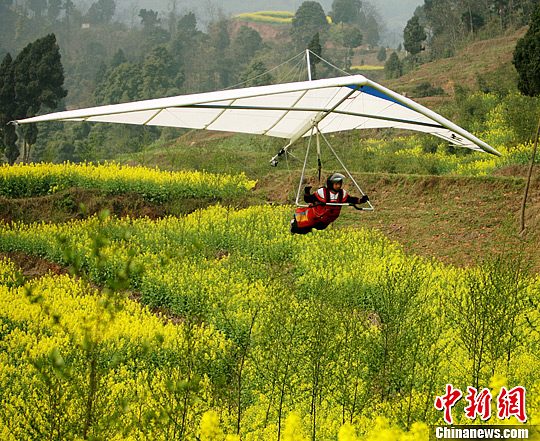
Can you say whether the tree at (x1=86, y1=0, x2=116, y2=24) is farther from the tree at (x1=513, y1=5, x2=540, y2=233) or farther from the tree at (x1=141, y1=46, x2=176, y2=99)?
the tree at (x1=513, y1=5, x2=540, y2=233)

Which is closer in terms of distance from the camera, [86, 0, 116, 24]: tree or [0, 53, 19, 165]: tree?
[0, 53, 19, 165]: tree

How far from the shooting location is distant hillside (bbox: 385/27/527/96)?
38.8 m

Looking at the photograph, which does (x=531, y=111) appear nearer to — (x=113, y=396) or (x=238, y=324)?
(x=238, y=324)

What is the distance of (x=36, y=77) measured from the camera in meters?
39.3

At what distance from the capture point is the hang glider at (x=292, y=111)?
826 centimetres

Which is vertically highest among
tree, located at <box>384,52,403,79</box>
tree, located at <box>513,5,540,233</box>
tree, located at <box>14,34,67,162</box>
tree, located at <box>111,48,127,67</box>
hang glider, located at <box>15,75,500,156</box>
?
tree, located at <box>111,48,127,67</box>

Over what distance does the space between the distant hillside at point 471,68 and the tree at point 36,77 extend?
1905cm

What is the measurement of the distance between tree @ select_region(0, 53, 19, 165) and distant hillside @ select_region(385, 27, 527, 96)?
2093 cm

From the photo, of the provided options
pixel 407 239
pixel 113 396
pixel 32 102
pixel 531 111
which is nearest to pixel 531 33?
pixel 531 111

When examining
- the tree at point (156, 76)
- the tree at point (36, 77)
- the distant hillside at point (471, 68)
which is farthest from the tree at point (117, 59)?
the distant hillside at point (471, 68)

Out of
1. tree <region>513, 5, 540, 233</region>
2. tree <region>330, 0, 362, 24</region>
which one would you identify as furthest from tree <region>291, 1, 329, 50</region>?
tree <region>513, 5, 540, 233</region>

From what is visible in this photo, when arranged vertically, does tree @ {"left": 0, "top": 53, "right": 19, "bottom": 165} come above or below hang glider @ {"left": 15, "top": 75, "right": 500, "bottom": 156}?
above

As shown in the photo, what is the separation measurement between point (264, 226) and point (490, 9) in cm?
4305

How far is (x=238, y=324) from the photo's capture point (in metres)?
11.5
